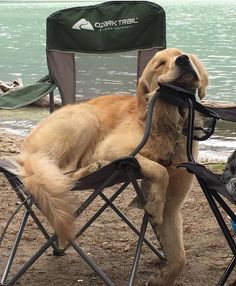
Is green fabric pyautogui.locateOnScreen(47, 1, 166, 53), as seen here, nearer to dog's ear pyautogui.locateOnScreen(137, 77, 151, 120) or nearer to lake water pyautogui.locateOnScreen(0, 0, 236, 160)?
lake water pyautogui.locateOnScreen(0, 0, 236, 160)

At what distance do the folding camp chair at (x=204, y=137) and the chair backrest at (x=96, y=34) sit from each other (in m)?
1.14

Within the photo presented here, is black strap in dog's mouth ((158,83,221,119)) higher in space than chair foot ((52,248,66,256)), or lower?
higher

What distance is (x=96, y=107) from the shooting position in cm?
360

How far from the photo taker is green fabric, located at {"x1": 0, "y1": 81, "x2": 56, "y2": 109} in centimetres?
438

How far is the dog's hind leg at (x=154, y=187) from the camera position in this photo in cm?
303

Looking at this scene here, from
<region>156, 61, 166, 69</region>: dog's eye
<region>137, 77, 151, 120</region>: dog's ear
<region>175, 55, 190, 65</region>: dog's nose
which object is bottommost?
<region>137, 77, 151, 120</region>: dog's ear

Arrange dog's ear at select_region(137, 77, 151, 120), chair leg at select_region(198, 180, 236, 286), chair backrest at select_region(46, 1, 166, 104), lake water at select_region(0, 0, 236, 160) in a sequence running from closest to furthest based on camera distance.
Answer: chair leg at select_region(198, 180, 236, 286)
dog's ear at select_region(137, 77, 151, 120)
chair backrest at select_region(46, 1, 166, 104)
lake water at select_region(0, 0, 236, 160)

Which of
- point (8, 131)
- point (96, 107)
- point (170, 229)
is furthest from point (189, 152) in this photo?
point (8, 131)

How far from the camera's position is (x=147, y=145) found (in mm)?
3295

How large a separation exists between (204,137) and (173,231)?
1.75 feet

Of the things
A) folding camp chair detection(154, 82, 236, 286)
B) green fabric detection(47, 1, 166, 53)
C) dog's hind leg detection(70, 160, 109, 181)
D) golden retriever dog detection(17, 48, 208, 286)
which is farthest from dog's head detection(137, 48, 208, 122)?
green fabric detection(47, 1, 166, 53)

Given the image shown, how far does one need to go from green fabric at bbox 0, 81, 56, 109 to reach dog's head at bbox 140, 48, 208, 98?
1143 mm

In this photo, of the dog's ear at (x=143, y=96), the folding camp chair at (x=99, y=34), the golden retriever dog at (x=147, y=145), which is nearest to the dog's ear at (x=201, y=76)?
the golden retriever dog at (x=147, y=145)

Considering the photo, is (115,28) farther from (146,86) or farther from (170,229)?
(170,229)
